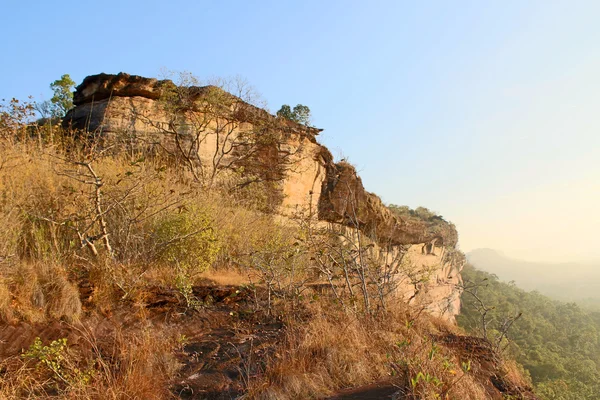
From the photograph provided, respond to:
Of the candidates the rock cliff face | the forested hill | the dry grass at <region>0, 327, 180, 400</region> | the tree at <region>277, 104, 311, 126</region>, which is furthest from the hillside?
the tree at <region>277, 104, 311, 126</region>

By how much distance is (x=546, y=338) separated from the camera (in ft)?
92.8

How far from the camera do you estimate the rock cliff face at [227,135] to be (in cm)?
980

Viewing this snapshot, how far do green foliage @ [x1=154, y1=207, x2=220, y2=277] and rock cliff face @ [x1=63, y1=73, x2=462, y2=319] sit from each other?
3.98 m

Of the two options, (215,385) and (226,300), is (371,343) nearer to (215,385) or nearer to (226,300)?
(215,385)

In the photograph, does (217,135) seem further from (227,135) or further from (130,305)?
(130,305)

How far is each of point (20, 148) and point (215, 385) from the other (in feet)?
18.6

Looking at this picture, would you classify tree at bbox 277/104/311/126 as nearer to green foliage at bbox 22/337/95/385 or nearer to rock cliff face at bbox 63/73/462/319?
rock cliff face at bbox 63/73/462/319

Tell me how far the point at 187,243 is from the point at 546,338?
33.2 meters

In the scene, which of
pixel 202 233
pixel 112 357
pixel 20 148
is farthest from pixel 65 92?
pixel 112 357

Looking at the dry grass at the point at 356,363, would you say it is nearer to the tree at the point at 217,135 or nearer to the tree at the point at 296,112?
the tree at the point at 217,135

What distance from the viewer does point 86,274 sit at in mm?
4270

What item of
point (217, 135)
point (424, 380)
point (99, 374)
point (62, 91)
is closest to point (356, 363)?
point (424, 380)

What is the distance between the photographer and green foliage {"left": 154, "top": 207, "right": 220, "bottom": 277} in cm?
505

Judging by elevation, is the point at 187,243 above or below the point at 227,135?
below
